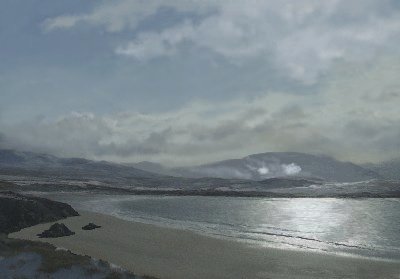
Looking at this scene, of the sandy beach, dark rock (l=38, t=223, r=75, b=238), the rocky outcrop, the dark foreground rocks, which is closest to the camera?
the dark foreground rocks

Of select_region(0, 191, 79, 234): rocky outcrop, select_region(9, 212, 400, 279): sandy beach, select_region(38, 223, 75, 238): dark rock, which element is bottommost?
select_region(9, 212, 400, 279): sandy beach

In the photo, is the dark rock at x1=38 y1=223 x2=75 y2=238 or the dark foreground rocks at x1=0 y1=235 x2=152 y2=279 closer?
the dark foreground rocks at x1=0 y1=235 x2=152 y2=279

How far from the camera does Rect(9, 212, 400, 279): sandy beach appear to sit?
37.0 meters

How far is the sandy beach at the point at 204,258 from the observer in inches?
1457

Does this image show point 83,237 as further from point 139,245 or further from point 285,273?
point 285,273

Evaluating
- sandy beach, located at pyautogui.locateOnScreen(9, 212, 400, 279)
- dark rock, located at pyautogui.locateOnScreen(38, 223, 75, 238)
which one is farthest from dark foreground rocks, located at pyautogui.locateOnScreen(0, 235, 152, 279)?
dark rock, located at pyautogui.locateOnScreen(38, 223, 75, 238)

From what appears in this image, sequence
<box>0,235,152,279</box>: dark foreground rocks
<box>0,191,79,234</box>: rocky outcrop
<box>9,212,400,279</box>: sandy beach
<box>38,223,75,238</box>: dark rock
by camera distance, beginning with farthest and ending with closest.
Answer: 1. <box>0,191,79,234</box>: rocky outcrop
2. <box>38,223,75,238</box>: dark rock
3. <box>9,212,400,279</box>: sandy beach
4. <box>0,235,152,279</box>: dark foreground rocks

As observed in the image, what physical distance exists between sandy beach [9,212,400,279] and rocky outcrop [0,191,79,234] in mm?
2825

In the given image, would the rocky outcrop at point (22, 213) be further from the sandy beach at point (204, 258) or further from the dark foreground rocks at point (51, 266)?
the dark foreground rocks at point (51, 266)

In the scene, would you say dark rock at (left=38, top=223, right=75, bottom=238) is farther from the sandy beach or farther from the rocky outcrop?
the rocky outcrop

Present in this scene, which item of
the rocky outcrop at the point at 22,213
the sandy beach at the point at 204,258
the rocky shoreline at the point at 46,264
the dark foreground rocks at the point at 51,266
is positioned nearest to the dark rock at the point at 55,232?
the sandy beach at the point at 204,258

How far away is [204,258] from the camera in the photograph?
43062mm

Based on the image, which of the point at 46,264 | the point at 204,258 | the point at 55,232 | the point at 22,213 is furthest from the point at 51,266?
the point at 22,213

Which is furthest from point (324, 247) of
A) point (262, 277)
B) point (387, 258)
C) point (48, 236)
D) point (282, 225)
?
point (48, 236)
